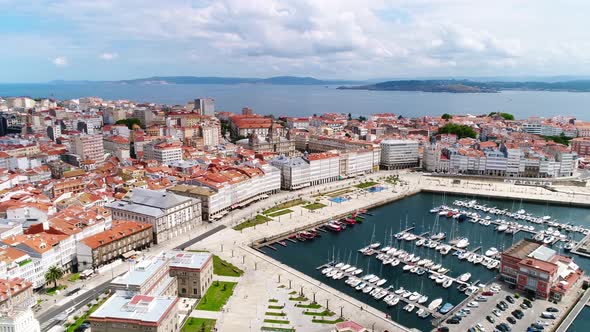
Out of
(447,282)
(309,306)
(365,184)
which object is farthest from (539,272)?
(365,184)

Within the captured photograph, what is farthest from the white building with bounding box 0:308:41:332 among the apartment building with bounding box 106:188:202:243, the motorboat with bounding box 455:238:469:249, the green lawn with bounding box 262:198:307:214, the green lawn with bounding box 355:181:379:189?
the green lawn with bounding box 355:181:379:189

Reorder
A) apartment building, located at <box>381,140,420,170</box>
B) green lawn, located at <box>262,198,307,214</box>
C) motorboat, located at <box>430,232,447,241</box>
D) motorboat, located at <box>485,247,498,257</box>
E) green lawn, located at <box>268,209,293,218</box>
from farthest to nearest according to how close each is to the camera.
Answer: apartment building, located at <box>381,140,420,170</box> < green lawn, located at <box>262,198,307,214</box> < green lawn, located at <box>268,209,293,218</box> < motorboat, located at <box>430,232,447,241</box> < motorboat, located at <box>485,247,498,257</box>

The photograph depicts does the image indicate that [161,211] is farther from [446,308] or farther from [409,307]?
[446,308]

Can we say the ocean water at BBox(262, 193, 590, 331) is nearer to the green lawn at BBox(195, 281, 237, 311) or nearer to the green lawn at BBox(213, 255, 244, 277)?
the green lawn at BBox(213, 255, 244, 277)

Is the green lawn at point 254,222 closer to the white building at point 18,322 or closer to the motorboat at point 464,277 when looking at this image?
the motorboat at point 464,277

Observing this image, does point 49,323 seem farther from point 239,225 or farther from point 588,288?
point 588,288
